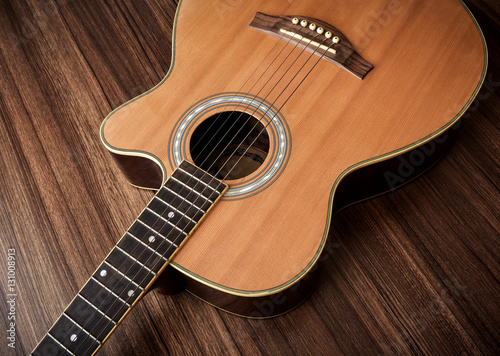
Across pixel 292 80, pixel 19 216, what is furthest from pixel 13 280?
pixel 292 80

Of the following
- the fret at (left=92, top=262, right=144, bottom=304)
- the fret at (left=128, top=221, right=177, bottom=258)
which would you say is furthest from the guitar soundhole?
the fret at (left=92, top=262, right=144, bottom=304)

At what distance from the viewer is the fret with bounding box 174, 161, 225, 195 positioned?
Result: 107cm

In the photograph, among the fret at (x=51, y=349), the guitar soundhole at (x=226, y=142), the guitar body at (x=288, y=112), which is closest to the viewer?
the fret at (x=51, y=349)

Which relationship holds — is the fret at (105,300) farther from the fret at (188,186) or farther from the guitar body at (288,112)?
the fret at (188,186)

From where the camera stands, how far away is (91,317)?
37.1 inches

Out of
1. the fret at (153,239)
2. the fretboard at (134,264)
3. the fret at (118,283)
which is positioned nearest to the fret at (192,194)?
the fretboard at (134,264)

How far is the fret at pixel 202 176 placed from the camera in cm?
107

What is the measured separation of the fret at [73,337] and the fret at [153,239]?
237mm

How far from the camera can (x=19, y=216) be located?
1.39 meters

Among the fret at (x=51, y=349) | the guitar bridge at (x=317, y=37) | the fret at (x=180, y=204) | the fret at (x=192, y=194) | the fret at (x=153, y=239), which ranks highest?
the guitar bridge at (x=317, y=37)

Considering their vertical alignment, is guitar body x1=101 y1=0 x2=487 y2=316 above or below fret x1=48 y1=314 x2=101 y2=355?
above

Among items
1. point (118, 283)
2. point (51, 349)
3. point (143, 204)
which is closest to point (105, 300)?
point (118, 283)

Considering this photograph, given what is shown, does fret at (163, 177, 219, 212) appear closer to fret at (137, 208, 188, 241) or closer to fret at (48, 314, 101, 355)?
fret at (137, 208, 188, 241)

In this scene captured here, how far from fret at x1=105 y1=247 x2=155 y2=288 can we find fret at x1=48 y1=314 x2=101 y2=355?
0.50ft
